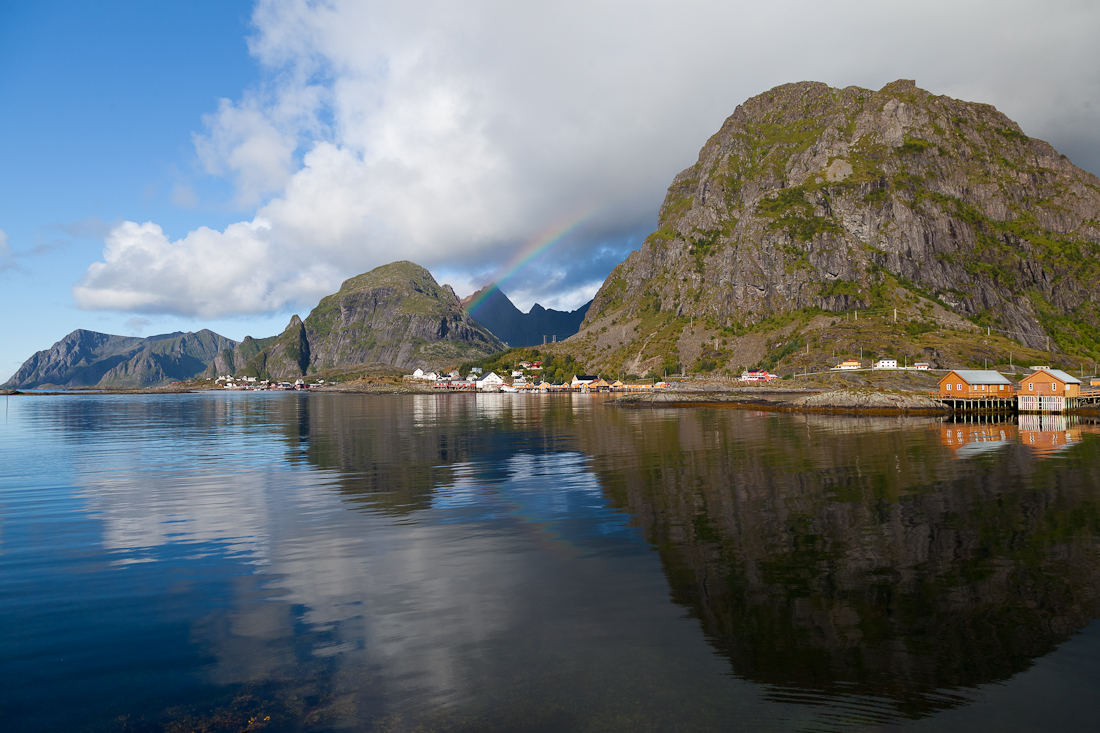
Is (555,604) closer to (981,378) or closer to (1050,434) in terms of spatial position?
(1050,434)

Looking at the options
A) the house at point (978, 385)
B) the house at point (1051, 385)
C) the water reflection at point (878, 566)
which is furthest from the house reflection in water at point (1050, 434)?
the house at point (978, 385)

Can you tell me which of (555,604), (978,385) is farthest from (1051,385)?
(555,604)

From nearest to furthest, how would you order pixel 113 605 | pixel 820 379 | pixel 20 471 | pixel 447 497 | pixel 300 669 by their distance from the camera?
pixel 300 669, pixel 113 605, pixel 447 497, pixel 20 471, pixel 820 379

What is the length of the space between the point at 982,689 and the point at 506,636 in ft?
32.7

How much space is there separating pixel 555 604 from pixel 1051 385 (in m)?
128

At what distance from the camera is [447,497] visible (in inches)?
1187

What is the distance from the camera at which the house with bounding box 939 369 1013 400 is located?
106875mm

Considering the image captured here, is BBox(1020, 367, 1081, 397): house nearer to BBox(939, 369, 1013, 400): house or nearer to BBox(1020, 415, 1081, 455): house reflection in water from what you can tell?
BBox(939, 369, 1013, 400): house

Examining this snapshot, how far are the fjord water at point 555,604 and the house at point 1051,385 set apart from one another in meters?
90.5

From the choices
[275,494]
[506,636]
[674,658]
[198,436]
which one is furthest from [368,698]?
[198,436]

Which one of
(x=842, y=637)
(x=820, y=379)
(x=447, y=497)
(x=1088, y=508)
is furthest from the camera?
(x=820, y=379)

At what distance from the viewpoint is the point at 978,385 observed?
107 metres

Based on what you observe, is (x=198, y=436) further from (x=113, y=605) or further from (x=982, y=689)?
(x=982, y=689)

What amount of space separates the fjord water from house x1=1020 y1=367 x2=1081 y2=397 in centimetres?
9053
